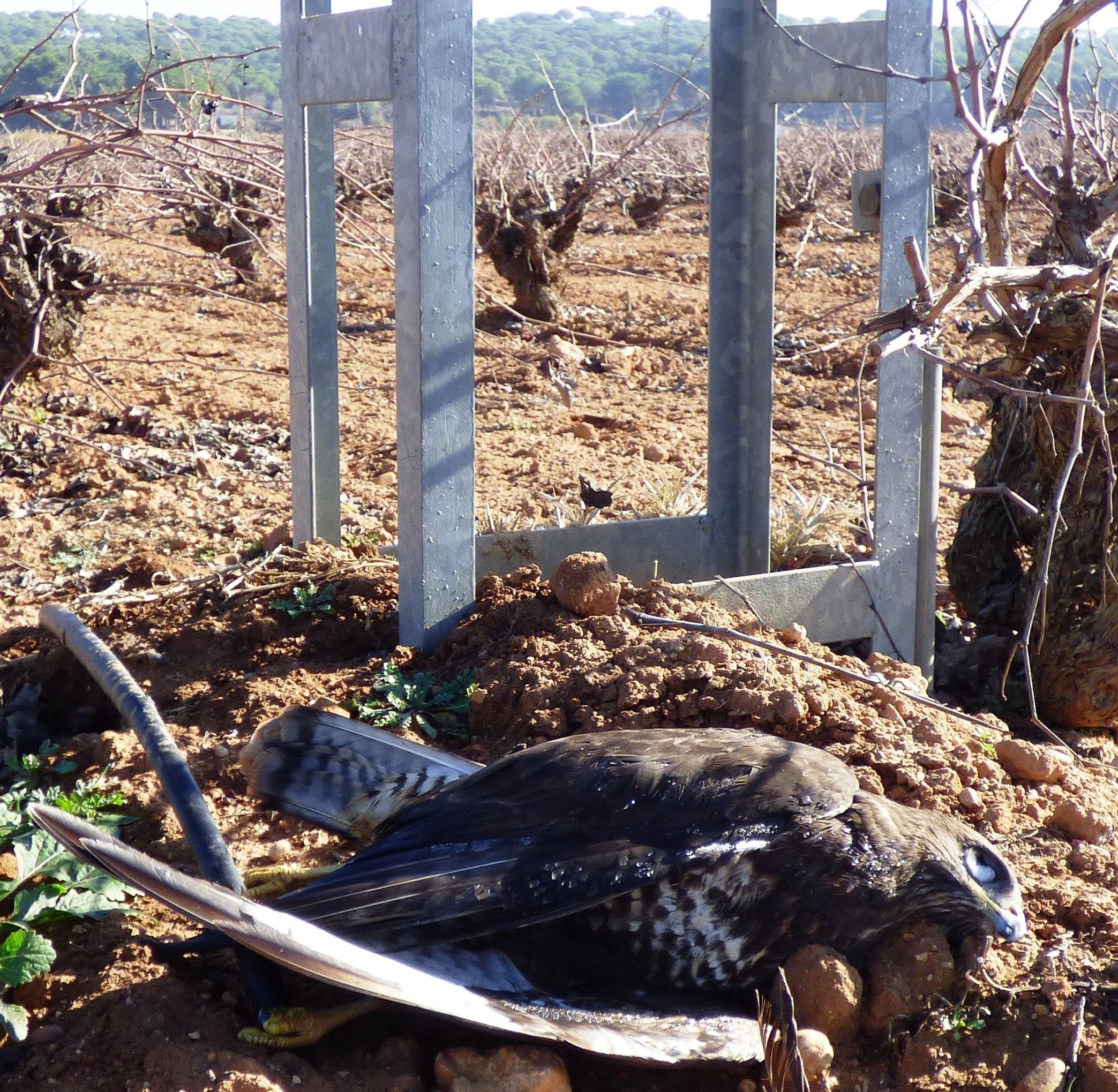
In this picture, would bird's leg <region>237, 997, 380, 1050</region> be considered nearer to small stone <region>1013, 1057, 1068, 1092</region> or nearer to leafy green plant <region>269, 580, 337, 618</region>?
small stone <region>1013, 1057, 1068, 1092</region>

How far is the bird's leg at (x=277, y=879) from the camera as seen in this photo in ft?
8.46

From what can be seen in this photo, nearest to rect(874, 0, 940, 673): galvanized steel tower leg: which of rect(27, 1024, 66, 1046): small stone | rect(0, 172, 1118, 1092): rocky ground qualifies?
rect(0, 172, 1118, 1092): rocky ground

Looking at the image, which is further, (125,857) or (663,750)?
(663,750)

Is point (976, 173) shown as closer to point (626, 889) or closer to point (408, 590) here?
point (626, 889)

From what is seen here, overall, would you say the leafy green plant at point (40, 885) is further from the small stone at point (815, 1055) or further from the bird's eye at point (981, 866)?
the bird's eye at point (981, 866)

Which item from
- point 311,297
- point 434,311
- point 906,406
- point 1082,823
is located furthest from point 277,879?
point 906,406

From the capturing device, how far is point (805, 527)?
5008mm

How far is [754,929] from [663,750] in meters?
0.39

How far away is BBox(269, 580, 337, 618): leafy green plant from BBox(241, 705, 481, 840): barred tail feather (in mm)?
1121

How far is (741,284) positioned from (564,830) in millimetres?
2811

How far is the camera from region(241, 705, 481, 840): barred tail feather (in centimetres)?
291

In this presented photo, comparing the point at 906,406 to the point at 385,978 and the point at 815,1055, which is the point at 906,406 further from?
the point at 385,978

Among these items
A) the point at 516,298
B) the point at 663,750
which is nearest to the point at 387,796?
the point at 663,750

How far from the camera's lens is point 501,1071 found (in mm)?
2129
